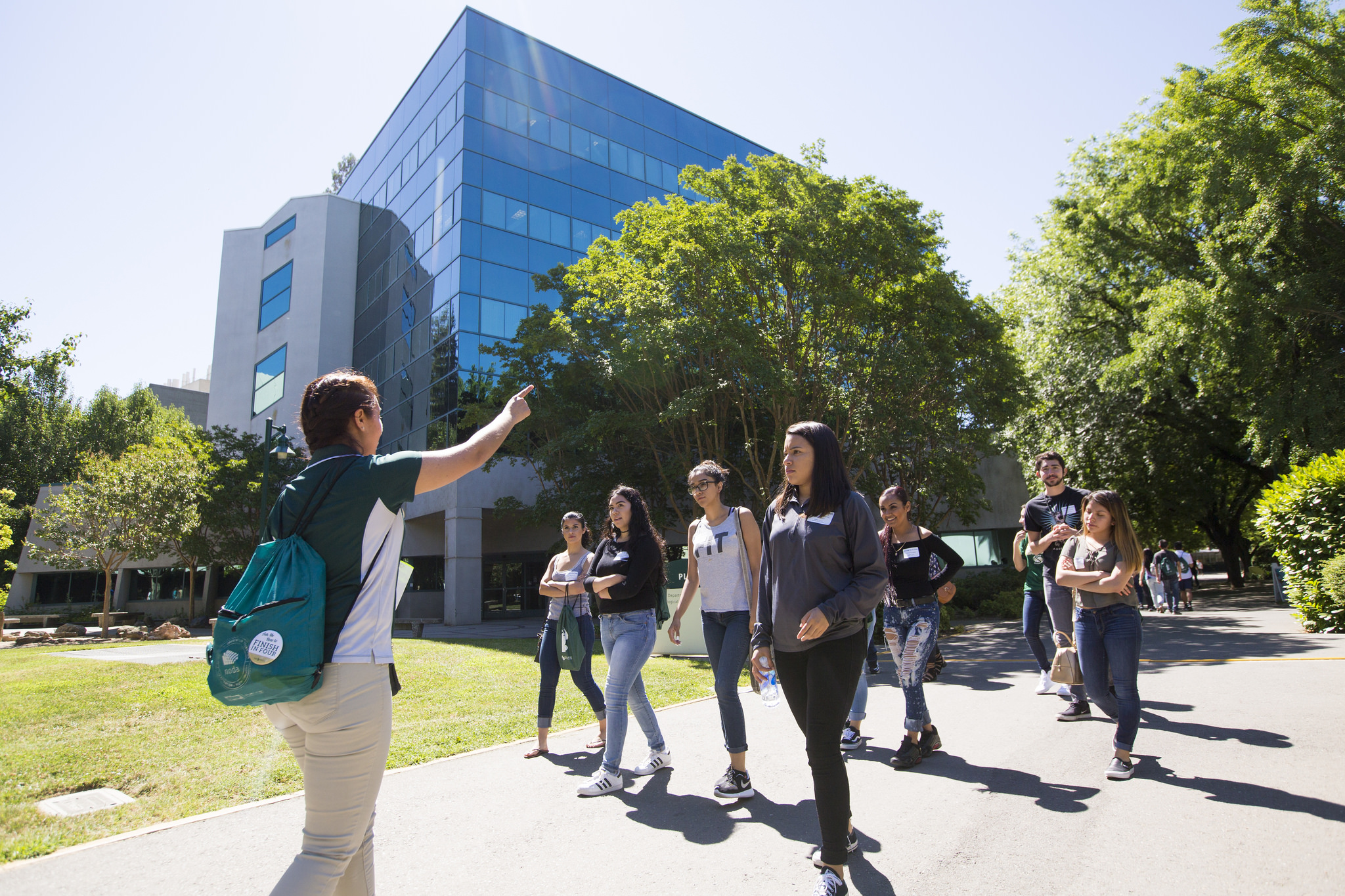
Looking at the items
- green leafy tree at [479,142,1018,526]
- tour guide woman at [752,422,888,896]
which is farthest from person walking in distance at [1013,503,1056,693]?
green leafy tree at [479,142,1018,526]

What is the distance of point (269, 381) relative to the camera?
3678cm

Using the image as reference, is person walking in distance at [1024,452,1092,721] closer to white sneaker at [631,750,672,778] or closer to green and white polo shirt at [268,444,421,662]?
white sneaker at [631,750,672,778]

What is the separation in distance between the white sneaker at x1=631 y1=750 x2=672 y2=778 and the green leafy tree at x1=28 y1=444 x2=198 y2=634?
84.3 feet

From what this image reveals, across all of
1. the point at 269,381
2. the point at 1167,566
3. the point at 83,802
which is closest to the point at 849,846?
the point at 83,802

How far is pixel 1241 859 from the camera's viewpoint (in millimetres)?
3201

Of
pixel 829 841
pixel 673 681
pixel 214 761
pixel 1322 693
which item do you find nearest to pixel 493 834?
pixel 829 841

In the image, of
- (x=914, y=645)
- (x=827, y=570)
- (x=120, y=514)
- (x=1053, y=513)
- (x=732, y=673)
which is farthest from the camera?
(x=120, y=514)

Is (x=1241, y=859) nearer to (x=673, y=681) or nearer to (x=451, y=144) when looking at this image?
(x=673, y=681)

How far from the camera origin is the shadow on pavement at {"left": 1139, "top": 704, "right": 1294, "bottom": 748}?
16.4 ft

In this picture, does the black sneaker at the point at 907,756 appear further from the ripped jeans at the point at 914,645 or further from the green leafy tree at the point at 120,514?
the green leafy tree at the point at 120,514

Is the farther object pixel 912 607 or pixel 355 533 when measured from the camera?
Result: pixel 912 607

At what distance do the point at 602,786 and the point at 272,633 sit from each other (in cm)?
298

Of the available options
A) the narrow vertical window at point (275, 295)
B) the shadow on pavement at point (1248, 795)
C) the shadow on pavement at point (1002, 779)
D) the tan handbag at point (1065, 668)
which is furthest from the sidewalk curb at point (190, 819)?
the narrow vertical window at point (275, 295)

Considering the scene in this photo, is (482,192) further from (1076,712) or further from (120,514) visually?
(1076,712)
